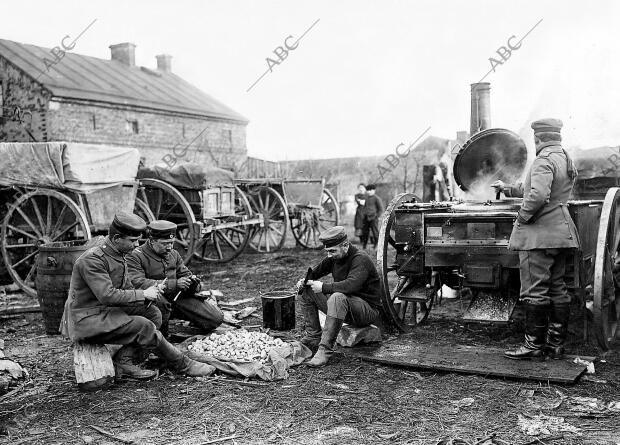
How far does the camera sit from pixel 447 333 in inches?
250

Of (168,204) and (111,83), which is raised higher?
(111,83)

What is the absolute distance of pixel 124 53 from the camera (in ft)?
96.2

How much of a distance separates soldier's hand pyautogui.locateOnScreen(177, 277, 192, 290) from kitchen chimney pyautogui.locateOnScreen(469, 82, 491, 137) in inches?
221

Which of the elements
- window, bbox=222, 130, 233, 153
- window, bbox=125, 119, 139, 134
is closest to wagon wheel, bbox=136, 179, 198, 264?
window, bbox=125, 119, 139, 134

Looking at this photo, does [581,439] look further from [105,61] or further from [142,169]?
[105,61]

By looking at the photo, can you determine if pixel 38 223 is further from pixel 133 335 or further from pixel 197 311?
pixel 133 335

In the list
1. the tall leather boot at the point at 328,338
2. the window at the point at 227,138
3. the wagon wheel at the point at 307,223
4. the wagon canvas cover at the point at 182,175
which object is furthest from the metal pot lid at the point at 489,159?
the window at the point at 227,138

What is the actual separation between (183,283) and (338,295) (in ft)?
5.02

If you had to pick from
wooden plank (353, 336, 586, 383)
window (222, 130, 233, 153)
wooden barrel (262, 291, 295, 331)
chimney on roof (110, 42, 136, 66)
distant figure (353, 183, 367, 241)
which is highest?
chimney on roof (110, 42, 136, 66)

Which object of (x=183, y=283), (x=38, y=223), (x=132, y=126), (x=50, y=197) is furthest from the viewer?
(x=132, y=126)

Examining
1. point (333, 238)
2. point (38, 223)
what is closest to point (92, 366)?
point (333, 238)

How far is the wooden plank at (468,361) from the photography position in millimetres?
4750

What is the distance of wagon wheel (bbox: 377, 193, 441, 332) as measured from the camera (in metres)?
5.81

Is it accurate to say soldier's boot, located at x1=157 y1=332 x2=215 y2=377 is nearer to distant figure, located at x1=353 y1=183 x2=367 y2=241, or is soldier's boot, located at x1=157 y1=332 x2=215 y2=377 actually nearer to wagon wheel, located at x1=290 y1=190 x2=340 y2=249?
wagon wheel, located at x1=290 y1=190 x2=340 y2=249
